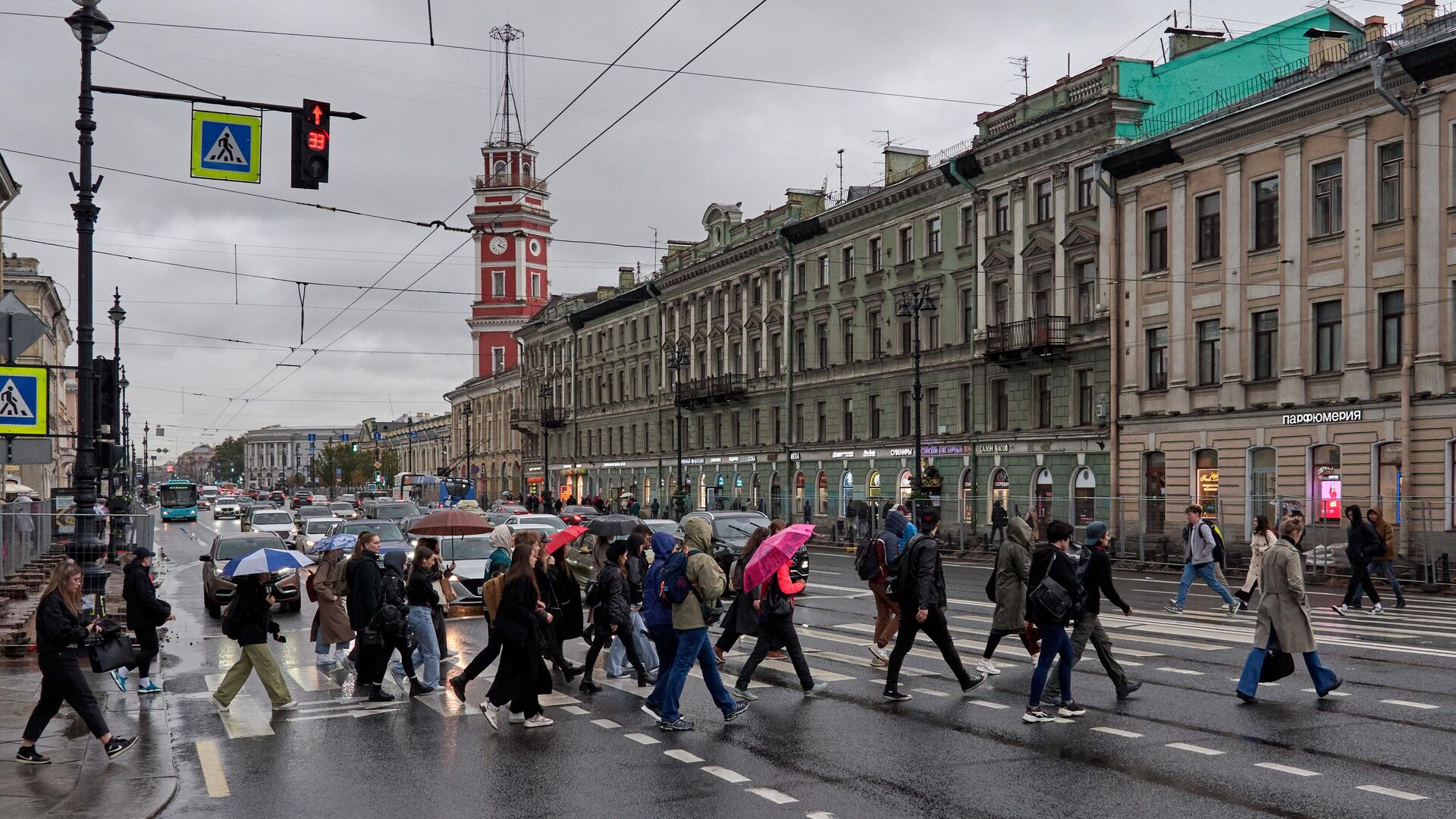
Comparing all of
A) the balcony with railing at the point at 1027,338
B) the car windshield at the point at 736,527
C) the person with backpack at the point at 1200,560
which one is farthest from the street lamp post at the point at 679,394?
the person with backpack at the point at 1200,560

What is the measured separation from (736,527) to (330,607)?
1822 cm

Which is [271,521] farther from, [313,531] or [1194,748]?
[1194,748]

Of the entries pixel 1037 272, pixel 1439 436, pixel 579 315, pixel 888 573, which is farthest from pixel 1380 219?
pixel 579 315

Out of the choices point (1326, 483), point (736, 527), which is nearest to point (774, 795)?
point (736, 527)

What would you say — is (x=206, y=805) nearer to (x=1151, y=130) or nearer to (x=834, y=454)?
(x=1151, y=130)

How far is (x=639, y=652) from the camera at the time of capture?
1467 cm

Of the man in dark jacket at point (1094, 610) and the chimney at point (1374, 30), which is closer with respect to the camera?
the man in dark jacket at point (1094, 610)

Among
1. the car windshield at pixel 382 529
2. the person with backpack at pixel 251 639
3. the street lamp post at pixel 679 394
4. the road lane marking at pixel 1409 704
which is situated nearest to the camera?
the road lane marking at pixel 1409 704

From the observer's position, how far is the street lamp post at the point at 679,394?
2392 inches

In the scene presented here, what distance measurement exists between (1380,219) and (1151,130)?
981 centimetres

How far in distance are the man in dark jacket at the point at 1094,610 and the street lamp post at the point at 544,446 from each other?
64655mm

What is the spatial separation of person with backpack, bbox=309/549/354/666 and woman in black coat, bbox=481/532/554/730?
373 centimetres

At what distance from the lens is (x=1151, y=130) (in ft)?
132

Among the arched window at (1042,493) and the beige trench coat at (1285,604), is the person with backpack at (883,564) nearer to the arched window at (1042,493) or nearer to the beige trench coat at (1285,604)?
the beige trench coat at (1285,604)
